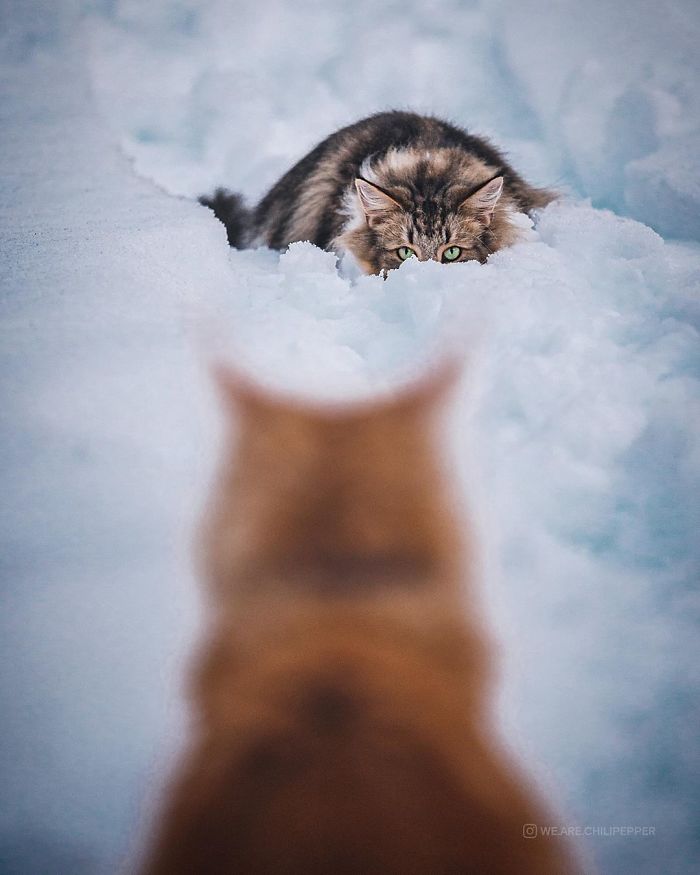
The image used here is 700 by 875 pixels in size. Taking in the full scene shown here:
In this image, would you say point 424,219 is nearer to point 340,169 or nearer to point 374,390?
point 340,169

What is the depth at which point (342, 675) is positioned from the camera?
0.95 m

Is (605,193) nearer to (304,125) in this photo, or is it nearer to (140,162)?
(304,125)

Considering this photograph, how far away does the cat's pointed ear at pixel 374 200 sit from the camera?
73.7 inches

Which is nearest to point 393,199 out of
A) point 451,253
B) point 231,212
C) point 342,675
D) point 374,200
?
point 374,200

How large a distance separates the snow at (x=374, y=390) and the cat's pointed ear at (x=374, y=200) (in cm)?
28

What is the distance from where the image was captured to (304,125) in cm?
307

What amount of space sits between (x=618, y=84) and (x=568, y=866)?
3.17m

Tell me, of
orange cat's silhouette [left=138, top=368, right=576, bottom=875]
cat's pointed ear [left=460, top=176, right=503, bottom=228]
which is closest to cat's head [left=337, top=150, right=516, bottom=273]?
cat's pointed ear [left=460, top=176, right=503, bottom=228]

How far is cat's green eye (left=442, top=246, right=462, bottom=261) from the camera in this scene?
76.8 inches

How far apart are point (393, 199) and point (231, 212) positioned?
1007mm

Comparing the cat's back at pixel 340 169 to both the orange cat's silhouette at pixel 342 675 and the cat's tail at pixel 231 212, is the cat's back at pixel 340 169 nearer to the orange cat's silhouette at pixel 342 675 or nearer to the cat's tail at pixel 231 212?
the cat's tail at pixel 231 212

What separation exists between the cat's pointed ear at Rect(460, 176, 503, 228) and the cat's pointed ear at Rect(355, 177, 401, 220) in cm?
26

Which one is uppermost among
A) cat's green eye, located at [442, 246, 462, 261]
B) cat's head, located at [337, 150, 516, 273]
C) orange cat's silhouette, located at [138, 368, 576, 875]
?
cat's head, located at [337, 150, 516, 273]

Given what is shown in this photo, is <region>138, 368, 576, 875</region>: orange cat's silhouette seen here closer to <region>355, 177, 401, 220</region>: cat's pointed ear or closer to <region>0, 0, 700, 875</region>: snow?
<region>0, 0, 700, 875</region>: snow
